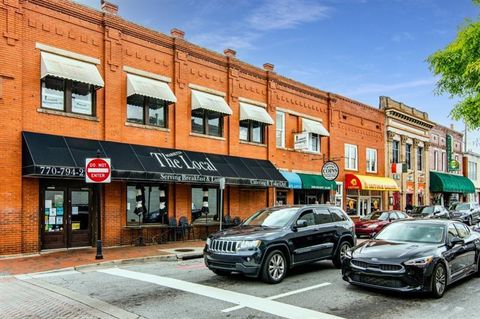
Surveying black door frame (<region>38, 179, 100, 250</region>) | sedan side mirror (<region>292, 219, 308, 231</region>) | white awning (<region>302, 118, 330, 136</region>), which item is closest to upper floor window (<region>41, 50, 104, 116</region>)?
black door frame (<region>38, 179, 100, 250</region>)

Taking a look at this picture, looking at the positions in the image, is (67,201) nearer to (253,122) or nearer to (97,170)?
(97,170)

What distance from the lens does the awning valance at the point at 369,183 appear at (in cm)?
2936

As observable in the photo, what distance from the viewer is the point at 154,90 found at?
696 inches

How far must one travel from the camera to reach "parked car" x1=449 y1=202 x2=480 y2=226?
2983 cm

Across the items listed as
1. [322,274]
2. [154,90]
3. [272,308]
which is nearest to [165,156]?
[154,90]

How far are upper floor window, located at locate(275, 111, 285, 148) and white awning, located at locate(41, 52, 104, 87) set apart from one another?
38.1 feet

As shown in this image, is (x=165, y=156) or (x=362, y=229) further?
(x=362, y=229)

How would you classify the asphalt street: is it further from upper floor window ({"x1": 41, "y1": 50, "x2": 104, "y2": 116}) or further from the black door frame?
upper floor window ({"x1": 41, "y1": 50, "x2": 104, "y2": 116})

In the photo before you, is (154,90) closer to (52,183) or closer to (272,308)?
(52,183)

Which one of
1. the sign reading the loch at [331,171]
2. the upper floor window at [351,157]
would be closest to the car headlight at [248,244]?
the sign reading the loch at [331,171]

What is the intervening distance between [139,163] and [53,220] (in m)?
3.60

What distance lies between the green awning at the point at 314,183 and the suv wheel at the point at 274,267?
15174mm

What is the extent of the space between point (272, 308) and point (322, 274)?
3747 mm

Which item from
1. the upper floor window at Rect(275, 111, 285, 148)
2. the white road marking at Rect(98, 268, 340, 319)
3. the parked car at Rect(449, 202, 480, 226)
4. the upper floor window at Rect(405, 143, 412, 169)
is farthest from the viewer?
the upper floor window at Rect(405, 143, 412, 169)
